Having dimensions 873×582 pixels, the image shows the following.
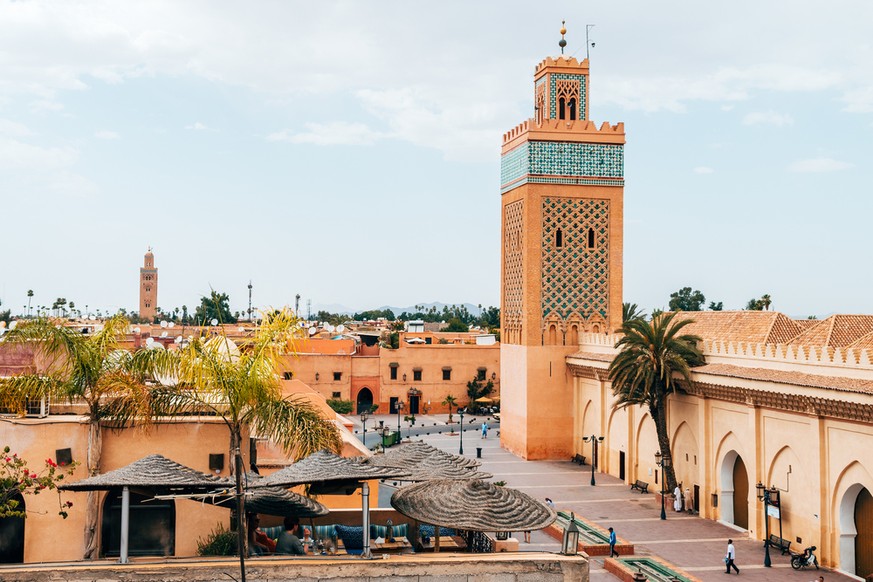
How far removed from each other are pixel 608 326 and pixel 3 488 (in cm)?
2845

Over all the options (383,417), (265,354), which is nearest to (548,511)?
(265,354)

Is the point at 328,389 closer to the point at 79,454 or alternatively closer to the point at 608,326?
the point at 608,326

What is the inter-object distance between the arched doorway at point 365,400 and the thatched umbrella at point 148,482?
46.7 m

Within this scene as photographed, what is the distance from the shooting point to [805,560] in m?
21.1

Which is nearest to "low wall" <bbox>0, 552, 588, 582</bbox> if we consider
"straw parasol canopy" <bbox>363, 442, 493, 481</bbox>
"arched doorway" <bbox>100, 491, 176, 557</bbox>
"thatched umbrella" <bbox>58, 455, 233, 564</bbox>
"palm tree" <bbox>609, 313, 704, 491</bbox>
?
"thatched umbrella" <bbox>58, 455, 233, 564</bbox>

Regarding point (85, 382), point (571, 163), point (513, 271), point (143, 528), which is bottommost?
point (143, 528)

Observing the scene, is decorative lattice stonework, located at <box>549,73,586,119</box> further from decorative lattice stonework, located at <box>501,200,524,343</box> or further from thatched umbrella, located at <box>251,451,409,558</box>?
thatched umbrella, located at <box>251,451,409,558</box>

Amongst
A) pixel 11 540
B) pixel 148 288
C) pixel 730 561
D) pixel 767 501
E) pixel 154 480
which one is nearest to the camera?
pixel 154 480

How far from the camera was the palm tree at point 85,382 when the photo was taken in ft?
44.8

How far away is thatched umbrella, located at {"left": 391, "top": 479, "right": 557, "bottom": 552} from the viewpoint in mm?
12586

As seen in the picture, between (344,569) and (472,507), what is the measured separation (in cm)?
256

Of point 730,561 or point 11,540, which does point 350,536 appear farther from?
point 730,561

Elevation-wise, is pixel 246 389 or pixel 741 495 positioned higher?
pixel 246 389

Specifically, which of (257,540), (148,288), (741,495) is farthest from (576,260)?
(148,288)
